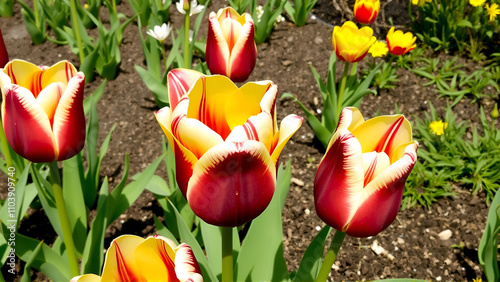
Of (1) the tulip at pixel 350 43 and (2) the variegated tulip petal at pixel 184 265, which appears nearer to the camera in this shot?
(2) the variegated tulip petal at pixel 184 265

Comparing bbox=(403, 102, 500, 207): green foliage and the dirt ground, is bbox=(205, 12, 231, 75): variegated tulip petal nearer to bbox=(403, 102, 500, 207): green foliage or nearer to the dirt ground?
the dirt ground

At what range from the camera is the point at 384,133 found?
2.43 feet

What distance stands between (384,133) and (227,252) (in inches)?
12.9

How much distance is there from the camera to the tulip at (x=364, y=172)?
2.23 ft

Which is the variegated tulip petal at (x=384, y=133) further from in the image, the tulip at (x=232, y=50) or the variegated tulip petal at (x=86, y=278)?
the tulip at (x=232, y=50)

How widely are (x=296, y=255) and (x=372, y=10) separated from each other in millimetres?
1091

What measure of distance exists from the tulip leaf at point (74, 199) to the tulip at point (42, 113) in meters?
0.54

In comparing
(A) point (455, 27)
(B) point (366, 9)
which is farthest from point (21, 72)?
(A) point (455, 27)

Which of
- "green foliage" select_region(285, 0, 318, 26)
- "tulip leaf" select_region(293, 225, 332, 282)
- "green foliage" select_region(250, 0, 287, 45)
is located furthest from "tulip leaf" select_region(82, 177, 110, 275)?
"green foliage" select_region(285, 0, 318, 26)

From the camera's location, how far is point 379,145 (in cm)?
75

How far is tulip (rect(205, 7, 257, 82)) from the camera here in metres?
1.37

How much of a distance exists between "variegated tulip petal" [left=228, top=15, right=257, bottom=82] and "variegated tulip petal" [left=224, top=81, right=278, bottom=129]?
24.9 inches

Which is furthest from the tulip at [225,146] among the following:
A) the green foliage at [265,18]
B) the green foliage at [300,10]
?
the green foliage at [300,10]

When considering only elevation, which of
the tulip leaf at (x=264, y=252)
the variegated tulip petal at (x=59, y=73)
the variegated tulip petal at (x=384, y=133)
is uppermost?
the variegated tulip petal at (x=384, y=133)
